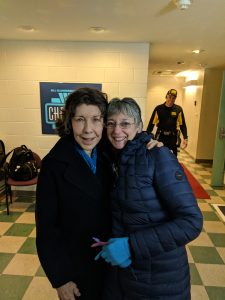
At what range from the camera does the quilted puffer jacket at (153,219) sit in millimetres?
907

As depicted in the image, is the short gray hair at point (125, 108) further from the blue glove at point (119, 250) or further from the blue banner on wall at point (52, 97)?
the blue banner on wall at point (52, 97)

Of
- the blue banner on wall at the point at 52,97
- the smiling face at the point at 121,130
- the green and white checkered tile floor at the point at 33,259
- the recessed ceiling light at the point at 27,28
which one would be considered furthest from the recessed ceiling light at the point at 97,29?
the green and white checkered tile floor at the point at 33,259

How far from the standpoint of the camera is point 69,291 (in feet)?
3.81

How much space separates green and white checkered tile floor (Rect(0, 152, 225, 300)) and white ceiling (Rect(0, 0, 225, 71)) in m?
2.37

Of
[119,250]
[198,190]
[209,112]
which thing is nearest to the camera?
[119,250]

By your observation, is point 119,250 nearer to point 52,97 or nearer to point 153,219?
point 153,219

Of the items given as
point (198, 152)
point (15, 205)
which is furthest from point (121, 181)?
point (198, 152)

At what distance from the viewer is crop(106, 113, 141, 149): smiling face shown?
3.64 feet

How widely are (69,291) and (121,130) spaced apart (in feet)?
2.66

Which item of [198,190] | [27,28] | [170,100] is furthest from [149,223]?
[170,100]

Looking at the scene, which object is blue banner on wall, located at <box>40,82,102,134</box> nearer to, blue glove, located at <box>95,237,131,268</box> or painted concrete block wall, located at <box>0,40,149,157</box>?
painted concrete block wall, located at <box>0,40,149,157</box>

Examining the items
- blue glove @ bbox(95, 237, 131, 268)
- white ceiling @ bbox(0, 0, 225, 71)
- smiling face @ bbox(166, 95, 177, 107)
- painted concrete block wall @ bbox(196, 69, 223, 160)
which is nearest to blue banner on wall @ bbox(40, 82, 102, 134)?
white ceiling @ bbox(0, 0, 225, 71)

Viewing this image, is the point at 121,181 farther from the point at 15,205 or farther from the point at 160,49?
the point at 160,49

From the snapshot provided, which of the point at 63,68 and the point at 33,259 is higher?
the point at 63,68
